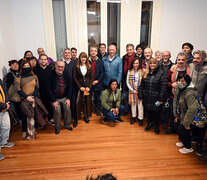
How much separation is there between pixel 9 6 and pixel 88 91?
11.6ft

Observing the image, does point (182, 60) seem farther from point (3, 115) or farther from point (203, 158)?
point (3, 115)

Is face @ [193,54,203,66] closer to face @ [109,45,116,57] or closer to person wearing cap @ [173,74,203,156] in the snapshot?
person wearing cap @ [173,74,203,156]

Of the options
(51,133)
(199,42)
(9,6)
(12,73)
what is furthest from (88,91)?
(199,42)

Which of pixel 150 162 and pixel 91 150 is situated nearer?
pixel 150 162

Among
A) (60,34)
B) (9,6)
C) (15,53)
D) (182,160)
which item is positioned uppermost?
(9,6)

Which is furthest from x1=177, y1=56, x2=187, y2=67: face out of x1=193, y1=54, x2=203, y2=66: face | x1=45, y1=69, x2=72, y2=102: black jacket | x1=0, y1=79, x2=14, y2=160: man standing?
x1=0, y1=79, x2=14, y2=160: man standing

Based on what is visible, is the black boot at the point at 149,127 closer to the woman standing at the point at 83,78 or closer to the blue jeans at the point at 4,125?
the woman standing at the point at 83,78

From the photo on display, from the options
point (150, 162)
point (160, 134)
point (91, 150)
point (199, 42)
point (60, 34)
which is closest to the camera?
point (150, 162)

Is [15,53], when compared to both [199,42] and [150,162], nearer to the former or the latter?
[150,162]

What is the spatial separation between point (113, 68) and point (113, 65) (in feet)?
0.23

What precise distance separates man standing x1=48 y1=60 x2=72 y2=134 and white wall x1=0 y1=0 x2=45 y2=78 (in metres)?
2.04

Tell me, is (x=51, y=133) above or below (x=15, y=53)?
below

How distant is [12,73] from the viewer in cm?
320

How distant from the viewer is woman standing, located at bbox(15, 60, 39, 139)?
9.55 feet
